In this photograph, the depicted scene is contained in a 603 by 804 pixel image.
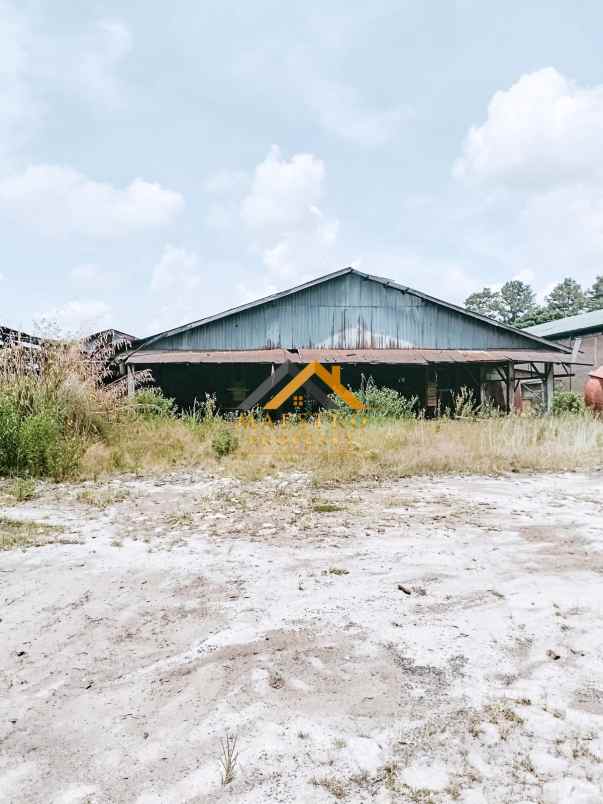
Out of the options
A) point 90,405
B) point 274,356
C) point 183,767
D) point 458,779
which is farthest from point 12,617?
point 274,356

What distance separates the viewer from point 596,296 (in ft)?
192

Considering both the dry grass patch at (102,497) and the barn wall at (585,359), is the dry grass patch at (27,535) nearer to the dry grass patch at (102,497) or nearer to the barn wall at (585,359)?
the dry grass patch at (102,497)

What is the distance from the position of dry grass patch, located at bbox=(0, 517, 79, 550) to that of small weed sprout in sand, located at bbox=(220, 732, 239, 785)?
3265 millimetres

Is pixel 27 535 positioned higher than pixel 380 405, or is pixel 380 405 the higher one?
pixel 380 405

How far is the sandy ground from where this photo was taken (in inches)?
77.4

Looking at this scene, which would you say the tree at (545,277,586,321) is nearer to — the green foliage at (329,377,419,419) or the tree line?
the tree line

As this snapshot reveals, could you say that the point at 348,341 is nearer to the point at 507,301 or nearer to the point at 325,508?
the point at 325,508

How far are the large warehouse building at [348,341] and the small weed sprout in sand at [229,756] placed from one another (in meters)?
14.7

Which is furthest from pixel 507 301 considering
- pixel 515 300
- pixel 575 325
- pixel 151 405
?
pixel 151 405

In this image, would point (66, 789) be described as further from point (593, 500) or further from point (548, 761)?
point (593, 500)

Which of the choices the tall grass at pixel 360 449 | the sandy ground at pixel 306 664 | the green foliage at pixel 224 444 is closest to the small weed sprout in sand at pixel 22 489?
the tall grass at pixel 360 449

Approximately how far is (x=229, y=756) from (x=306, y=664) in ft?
2.51

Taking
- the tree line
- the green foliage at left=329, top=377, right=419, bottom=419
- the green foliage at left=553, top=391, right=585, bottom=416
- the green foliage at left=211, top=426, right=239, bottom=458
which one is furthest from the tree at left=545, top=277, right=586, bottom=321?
the green foliage at left=211, top=426, right=239, bottom=458

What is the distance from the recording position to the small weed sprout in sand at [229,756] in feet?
6.37
